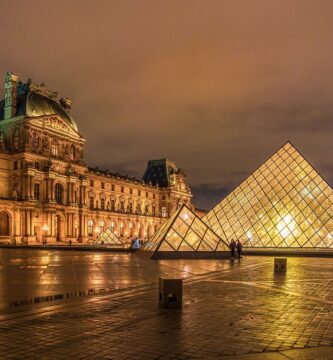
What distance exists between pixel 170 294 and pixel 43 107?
61922 mm

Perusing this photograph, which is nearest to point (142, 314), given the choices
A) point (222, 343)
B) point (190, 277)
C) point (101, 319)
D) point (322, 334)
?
point (101, 319)

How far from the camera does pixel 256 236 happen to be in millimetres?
33188

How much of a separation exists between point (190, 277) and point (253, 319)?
684 centimetres

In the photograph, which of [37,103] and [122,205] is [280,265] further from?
[122,205]

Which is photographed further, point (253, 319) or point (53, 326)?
point (253, 319)

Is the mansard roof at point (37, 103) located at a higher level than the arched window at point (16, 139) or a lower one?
higher

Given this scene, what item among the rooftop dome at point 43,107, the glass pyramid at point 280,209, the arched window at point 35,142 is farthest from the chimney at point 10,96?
the glass pyramid at point 280,209

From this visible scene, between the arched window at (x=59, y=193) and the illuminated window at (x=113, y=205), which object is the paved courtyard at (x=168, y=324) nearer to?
the arched window at (x=59, y=193)

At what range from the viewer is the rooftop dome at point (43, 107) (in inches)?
2501

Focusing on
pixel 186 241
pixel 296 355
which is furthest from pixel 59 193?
pixel 296 355

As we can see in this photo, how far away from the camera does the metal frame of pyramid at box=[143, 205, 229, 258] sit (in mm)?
24516

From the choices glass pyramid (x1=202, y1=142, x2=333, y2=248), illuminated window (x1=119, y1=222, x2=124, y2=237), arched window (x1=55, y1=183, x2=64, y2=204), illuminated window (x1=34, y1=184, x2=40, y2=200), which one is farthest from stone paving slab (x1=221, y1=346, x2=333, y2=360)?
illuminated window (x1=119, y1=222, x2=124, y2=237)

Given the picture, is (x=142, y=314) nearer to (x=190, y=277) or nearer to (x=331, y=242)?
(x=190, y=277)

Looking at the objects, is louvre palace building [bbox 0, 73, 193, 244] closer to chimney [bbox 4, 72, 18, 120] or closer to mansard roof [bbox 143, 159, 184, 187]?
chimney [bbox 4, 72, 18, 120]
